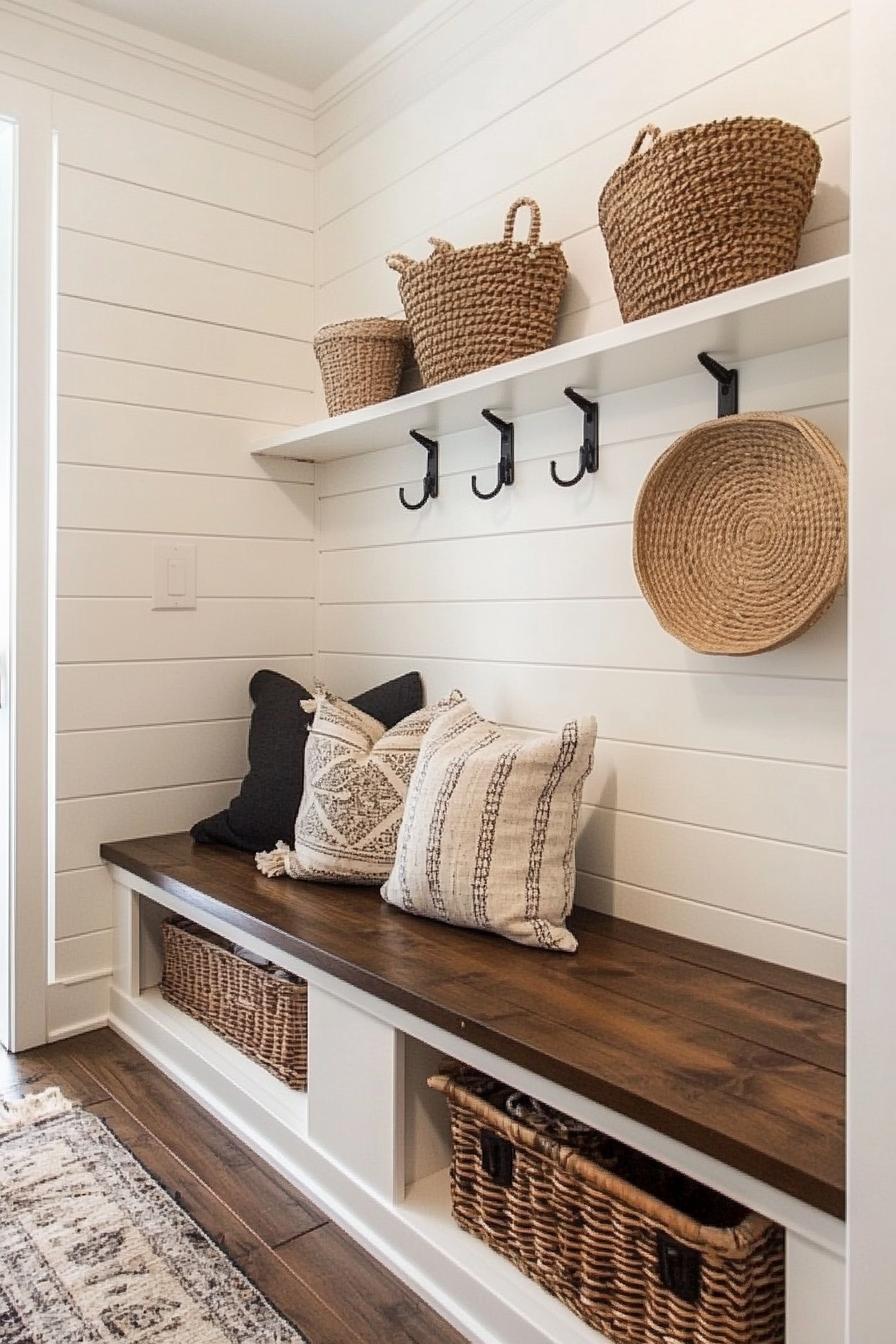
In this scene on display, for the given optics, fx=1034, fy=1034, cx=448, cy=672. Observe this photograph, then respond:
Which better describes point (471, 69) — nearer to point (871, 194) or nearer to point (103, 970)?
point (871, 194)

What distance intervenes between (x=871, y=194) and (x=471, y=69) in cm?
156

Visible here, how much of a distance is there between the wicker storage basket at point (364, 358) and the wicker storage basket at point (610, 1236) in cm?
144

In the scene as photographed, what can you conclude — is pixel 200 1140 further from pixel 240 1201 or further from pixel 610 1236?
pixel 610 1236

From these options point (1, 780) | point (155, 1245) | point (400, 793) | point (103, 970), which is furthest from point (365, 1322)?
point (1, 780)

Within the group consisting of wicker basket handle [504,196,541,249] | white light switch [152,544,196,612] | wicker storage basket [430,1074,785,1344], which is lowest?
wicker storage basket [430,1074,785,1344]

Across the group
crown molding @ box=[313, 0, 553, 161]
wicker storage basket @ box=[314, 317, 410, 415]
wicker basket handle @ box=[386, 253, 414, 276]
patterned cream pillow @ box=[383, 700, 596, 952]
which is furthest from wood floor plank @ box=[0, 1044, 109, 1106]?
crown molding @ box=[313, 0, 553, 161]

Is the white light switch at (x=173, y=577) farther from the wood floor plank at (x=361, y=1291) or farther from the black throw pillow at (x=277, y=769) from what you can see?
the wood floor plank at (x=361, y=1291)

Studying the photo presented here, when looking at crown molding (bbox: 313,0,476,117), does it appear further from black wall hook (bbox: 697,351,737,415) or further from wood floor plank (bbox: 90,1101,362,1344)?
wood floor plank (bbox: 90,1101,362,1344)

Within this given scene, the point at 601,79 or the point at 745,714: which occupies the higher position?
the point at 601,79

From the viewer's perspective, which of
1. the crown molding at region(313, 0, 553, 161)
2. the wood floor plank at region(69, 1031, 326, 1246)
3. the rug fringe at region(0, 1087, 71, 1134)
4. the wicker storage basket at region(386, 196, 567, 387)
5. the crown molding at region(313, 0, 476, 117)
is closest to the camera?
the wood floor plank at region(69, 1031, 326, 1246)

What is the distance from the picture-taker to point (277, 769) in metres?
Answer: 2.33

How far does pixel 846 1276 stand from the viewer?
96 cm

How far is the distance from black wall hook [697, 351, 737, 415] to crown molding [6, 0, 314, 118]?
1604 millimetres

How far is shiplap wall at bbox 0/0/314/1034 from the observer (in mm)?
2326
